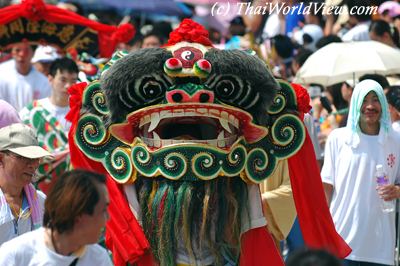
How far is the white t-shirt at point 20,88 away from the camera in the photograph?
460 inches

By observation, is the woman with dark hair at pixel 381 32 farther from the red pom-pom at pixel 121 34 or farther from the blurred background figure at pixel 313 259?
the blurred background figure at pixel 313 259

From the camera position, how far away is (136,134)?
21.7 ft

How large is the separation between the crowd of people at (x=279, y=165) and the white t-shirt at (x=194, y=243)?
0.52 metres

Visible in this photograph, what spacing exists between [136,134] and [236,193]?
665mm

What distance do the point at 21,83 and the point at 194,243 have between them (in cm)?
570

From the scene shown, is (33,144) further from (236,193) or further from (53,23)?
(53,23)

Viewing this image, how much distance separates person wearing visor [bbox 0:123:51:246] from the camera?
6145 mm

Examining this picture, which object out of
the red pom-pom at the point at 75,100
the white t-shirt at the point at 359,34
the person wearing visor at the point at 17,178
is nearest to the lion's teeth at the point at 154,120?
the red pom-pom at the point at 75,100

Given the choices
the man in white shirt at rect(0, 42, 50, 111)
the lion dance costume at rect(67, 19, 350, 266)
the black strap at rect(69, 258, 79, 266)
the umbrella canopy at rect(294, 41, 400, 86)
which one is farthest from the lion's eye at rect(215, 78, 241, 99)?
the man in white shirt at rect(0, 42, 50, 111)

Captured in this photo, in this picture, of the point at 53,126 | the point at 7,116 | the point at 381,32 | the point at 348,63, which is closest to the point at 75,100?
the point at 7,116

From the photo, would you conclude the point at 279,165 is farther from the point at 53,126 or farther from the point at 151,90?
the point at 53,126

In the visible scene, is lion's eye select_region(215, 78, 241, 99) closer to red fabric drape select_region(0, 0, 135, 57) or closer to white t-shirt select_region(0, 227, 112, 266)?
white t-shirt select_region(0, 227, 112, 266)

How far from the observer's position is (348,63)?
10.9 m

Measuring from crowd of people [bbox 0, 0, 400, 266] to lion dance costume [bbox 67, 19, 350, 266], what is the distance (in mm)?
406
